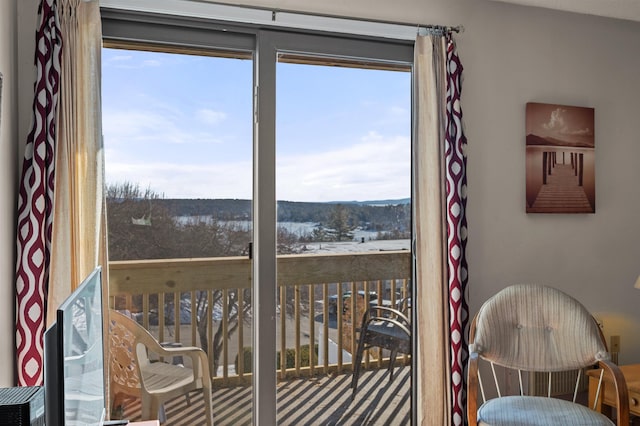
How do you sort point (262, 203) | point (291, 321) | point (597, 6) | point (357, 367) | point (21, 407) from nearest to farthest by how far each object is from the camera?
point (21, 407) → point (262, 203) → point (291, 321) → point (357, 367) → point (597, 6)

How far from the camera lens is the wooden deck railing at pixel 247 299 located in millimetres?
2494

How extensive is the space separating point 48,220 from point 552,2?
2.89 metres

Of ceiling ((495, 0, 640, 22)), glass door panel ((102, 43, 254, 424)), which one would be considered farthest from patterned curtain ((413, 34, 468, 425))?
glass door panel ((102, 43, 254, 424))

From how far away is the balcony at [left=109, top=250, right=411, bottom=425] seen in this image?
2.51 metres

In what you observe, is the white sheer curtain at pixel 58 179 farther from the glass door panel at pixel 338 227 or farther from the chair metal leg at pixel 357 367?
the chair metal leg at pixel 357 367

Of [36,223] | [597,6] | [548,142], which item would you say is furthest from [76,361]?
[597,6]

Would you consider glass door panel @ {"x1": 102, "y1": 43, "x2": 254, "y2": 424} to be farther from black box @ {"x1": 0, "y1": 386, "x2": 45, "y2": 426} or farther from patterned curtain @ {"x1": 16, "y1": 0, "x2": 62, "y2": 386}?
black box @ {"x1": 0, "y1": 386, "x2": 45, "y2": 426}

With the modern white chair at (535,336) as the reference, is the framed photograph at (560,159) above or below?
above

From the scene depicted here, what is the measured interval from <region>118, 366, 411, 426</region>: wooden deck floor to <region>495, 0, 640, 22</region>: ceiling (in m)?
2.25

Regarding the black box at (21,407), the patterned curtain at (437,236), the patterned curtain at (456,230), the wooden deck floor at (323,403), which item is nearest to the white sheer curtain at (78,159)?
the wooden deck floor at (323,403)

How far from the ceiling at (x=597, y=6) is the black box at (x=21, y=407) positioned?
9.77 feet

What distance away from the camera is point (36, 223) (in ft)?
6.82

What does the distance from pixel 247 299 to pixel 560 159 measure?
2.02 m

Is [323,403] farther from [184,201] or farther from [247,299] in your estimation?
[184,201]
